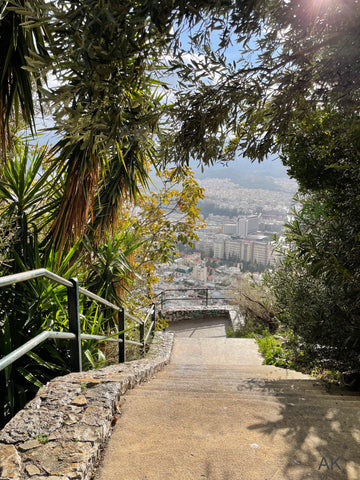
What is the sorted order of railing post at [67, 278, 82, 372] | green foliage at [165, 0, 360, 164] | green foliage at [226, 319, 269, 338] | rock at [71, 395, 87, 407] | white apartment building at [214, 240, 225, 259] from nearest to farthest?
1. green foliage at [165, 0, 360, 164]
2. rock at [71, 395, 87, 407]
3. railing post at [67, 278, 82, 372]
4. green foliage at [226, 319, 269, 338]
5. white apartment building at [214, 240, 225, 259]

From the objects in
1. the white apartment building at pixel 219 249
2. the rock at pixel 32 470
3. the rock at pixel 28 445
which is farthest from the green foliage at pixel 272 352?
the white apartment building at pixel 219 249

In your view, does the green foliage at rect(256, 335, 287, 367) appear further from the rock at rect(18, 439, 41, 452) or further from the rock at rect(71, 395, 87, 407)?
the rock at rect(18, 439, 41, 452)

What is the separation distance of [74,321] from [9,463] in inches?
42.8

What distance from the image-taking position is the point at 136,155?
416 cm

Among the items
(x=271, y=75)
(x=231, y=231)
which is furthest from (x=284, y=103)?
(x=231, y=231)

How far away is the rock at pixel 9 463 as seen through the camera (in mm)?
1410

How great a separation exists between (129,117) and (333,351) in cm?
293

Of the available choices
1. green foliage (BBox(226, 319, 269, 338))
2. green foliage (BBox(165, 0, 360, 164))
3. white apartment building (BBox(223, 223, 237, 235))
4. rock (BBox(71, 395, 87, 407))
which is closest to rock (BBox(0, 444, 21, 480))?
rock (BBox(71, 395, 87, 407))

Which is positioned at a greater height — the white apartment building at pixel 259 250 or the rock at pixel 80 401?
the rock at pixel 80 401

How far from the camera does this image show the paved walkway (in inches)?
65.0

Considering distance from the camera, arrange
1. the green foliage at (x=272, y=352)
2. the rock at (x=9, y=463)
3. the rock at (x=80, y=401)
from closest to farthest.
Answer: the rock at (x=9, y=463), the rock at (x=80, y=401), the green foliage at (x=272, y=352)

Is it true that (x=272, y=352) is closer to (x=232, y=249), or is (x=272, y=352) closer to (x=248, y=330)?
(x=248, y=330)

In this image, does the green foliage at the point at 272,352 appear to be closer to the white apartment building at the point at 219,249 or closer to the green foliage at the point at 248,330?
the green foliage at the point at 248,330

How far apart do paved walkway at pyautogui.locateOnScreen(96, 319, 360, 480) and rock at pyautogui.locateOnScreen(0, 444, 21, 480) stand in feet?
1.18
